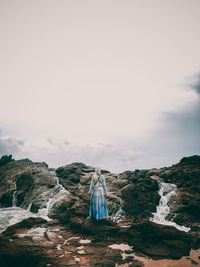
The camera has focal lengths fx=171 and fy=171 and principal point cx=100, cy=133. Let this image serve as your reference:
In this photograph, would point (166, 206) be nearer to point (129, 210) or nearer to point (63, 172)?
point (129, 210)

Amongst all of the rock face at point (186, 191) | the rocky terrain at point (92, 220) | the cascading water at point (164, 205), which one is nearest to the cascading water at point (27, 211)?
the rocky terrain at point (92, 220)

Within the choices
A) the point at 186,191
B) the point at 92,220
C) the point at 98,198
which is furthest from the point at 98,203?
the point at 186,191

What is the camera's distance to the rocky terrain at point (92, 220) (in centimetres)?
580

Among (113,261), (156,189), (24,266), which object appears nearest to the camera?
(24,266)

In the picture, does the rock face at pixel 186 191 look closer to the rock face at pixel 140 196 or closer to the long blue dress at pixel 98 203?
the rock face at pixel 140 196

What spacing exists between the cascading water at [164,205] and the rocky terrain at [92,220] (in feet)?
0.33

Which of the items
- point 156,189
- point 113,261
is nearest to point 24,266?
point 113,261

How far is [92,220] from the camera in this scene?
8406mm

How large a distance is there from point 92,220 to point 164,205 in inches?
236

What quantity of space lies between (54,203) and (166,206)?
25.2 ft

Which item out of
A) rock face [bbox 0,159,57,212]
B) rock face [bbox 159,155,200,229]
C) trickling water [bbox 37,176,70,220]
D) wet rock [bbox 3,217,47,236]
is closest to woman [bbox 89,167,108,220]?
wet rock [bbox 3,217,47,236]

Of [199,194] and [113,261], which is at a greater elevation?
[199,194]

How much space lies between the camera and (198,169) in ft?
48.3

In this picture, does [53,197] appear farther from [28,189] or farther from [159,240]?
[159,240]
